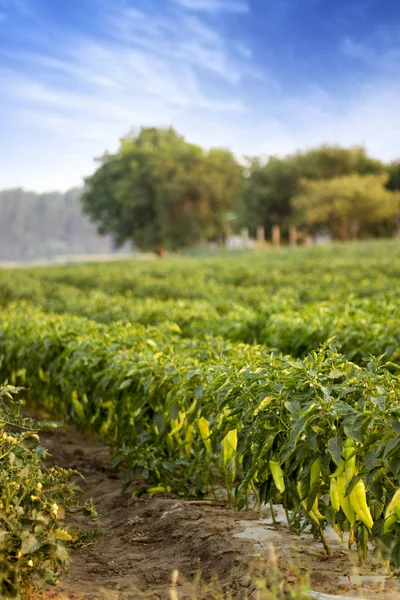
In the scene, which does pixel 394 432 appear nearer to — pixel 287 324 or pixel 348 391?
pixel 348 391

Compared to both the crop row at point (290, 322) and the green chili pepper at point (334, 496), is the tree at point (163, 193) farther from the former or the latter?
the green chili pepper at point (334, 496)

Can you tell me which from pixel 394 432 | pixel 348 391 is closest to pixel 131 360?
pixel 348 391

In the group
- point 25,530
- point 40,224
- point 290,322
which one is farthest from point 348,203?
point 40,224

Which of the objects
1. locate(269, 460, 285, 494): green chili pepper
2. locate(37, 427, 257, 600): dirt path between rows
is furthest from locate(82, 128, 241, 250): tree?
locate(269, 460, 285, 494): green chili pepper

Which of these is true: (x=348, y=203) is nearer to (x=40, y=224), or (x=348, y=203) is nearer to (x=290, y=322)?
(x=290, y=322)

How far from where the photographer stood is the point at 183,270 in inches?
747

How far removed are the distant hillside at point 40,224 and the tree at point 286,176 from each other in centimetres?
12155

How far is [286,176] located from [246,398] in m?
59.4

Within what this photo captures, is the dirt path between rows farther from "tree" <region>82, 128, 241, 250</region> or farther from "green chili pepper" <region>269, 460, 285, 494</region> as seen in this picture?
"tree" <region>82, 128, 241, 250</region>

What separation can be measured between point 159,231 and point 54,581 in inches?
2207

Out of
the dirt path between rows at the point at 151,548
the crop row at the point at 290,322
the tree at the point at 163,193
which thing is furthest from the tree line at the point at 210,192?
the dirt path between rows at the point at 151,548

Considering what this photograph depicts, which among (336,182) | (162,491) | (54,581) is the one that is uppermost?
(336,182)

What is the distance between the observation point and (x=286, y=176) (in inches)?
2414

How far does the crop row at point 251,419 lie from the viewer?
2896 mm
